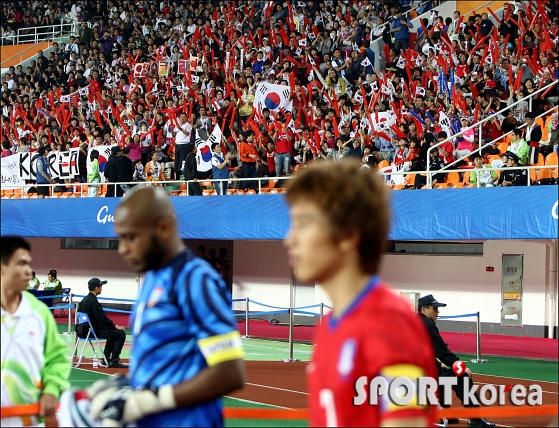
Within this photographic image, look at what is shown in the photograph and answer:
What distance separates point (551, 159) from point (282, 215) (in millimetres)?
5608

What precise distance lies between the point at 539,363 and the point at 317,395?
45.1 ft

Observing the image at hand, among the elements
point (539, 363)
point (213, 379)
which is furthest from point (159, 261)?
point (539, 363)

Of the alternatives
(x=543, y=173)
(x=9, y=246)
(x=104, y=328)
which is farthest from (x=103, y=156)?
(x=9, y=246)

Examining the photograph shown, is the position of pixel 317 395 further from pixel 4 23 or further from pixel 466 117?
pixel 4 23

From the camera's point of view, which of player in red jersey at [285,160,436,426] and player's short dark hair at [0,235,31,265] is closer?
player in red jersey at [285,160,436,426]

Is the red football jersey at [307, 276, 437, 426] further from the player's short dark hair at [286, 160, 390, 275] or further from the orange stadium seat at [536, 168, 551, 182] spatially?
the orange stadium seat at [536, 168, 551, 182]

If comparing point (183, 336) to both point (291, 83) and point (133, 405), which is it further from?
point (291, 83)

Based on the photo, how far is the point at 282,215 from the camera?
1881 centimetres

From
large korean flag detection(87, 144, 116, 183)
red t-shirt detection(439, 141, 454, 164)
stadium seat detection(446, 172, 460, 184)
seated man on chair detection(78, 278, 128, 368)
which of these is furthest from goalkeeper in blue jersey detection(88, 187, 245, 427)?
A: large korean flag detection(87, 144, 116, 183)

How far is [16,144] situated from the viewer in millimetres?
26531

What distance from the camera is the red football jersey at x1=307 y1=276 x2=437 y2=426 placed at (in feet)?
6.75

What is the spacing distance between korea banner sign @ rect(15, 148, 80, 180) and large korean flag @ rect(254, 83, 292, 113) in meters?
4.96

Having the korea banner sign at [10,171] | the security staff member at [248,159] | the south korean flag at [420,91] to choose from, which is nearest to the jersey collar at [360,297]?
the south korean flag at [420,91]

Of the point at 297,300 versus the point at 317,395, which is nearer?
the point at 317,395
